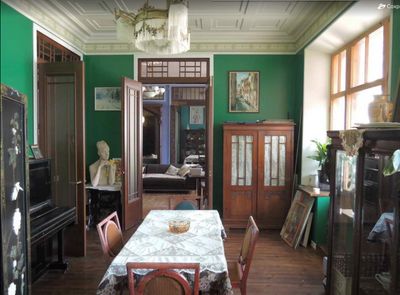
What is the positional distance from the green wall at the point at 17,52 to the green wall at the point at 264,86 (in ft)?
9.70

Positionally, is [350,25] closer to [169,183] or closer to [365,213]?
[365,213]

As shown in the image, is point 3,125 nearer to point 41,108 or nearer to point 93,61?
point 41,108

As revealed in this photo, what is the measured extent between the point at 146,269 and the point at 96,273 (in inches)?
77.4

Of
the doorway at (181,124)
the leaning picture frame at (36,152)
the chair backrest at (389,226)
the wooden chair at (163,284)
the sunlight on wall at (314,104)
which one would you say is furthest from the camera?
the doorway at (181,124)

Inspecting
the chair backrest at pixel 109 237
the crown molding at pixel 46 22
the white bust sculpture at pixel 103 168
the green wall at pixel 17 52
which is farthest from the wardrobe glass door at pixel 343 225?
the crown molding at pixel 46 22

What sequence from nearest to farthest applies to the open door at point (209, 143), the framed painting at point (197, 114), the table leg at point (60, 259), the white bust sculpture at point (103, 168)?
the table leg at point (60, 259), the open door at point (209, 143), the white bust sculpture at point (103, 168), the framed painting at point (197, 114)

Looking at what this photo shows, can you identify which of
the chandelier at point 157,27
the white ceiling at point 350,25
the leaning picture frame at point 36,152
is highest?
the white ceiling at point 350,25

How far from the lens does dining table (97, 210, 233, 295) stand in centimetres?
198

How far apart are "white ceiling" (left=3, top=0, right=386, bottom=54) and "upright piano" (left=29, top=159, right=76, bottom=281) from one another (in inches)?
77.4

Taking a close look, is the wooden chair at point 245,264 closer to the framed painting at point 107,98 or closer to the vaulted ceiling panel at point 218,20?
the vaulted ceiling panel at point 218,20

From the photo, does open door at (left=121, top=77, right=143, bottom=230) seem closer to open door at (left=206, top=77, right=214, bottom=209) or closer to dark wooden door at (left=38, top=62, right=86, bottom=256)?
dark wooden door at (left=38, top=62, right=86, bottom=256)

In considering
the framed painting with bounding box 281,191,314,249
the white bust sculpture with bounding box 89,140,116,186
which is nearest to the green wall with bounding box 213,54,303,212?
the framed painting with bounding box 281,191,314,249

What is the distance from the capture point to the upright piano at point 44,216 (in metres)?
3.24

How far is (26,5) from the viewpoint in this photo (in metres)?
3.71
